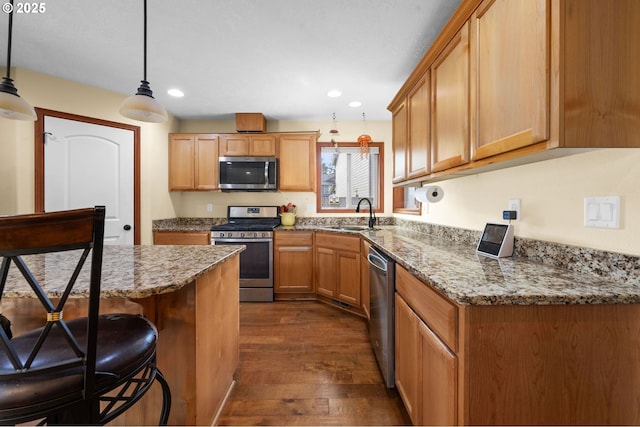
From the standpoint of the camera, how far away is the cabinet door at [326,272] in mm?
3146

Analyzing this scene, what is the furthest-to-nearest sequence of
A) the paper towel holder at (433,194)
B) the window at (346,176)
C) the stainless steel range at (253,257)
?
the window at (346,176), the stainless steel range at (253,257), the paper towel holder at (433,194)

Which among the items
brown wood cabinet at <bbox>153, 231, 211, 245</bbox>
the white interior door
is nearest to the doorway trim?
the white interior door

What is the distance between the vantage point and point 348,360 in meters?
2.04

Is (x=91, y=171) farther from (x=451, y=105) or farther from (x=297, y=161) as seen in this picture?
(x=451, y=105)

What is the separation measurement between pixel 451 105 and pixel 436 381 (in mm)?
1399

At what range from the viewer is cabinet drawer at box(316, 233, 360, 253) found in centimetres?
293

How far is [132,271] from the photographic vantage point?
3.70 ft

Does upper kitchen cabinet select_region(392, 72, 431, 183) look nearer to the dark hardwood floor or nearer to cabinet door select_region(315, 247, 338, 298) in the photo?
cabinet door select_region(315, 247, 338, 298)

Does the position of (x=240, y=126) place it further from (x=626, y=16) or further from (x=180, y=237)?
(x=626, y=16)

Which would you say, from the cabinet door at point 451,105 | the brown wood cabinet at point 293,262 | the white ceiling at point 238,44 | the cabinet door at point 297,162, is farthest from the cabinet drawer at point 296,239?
the cabinet door at point 451,105

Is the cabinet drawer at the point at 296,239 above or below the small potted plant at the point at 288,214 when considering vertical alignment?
below

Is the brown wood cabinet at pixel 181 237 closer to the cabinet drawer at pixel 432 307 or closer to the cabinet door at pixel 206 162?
the cabinet door at pixel 206 162

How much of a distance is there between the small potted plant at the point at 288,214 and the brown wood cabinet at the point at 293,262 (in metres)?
0.36

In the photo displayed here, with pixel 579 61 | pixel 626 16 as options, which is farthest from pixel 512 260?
pixel 626 16
